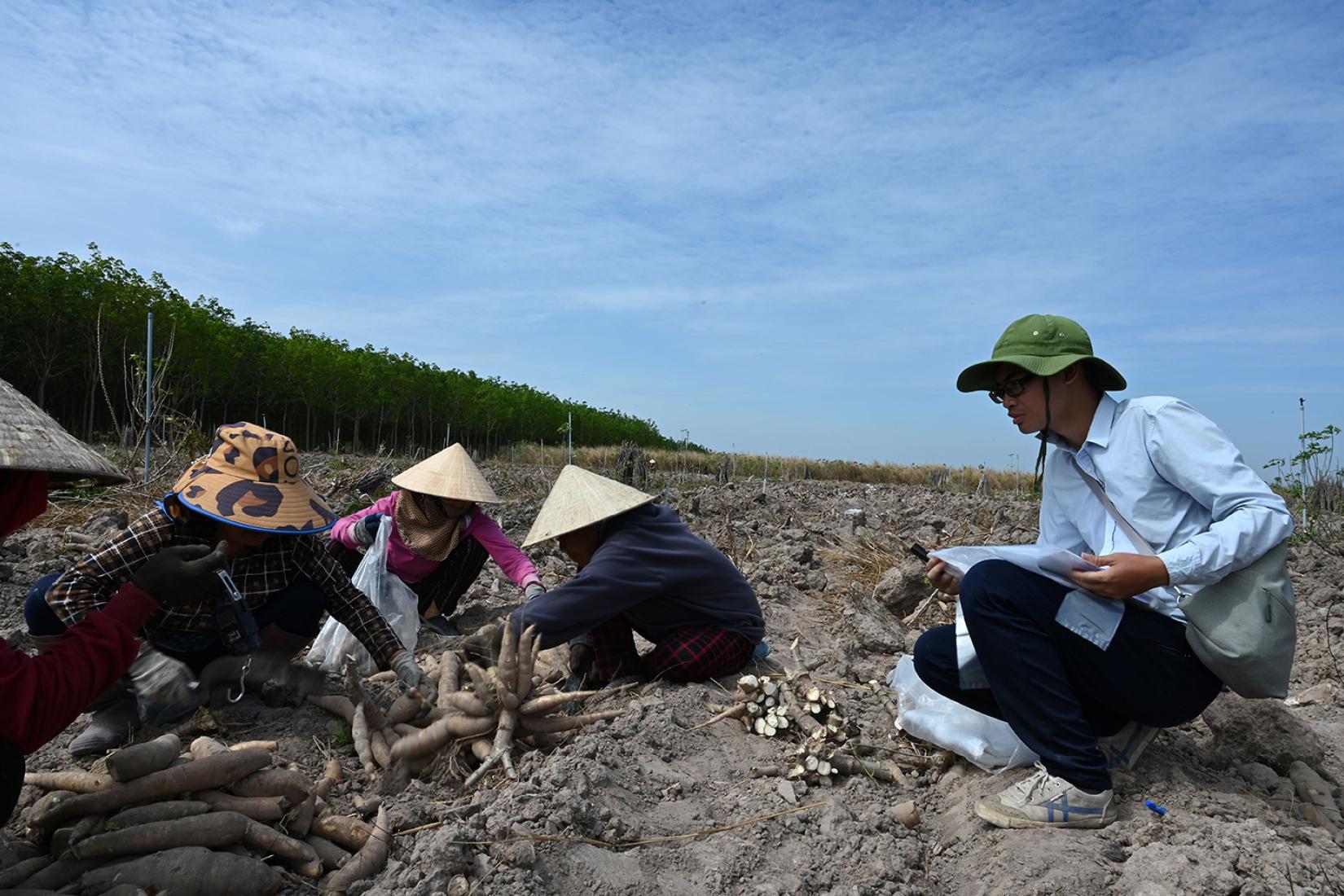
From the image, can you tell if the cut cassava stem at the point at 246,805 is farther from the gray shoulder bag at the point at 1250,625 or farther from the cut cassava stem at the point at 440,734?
the gray shoulder bag at the point at 1250,625

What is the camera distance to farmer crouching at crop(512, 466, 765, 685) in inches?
115

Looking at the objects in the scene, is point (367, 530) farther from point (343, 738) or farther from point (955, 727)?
point (955, 727)

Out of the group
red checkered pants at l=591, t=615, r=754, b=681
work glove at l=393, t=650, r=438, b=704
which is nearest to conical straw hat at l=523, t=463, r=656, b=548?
red checkered pants at l=591, t=615, r=754, b=681

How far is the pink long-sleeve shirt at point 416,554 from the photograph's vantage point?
4082mm

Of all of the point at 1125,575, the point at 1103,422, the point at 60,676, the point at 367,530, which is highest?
the point at 1103,422

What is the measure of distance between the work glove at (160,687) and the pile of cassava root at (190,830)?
502mm

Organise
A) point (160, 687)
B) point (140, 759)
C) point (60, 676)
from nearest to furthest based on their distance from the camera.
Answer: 1. point (60, 676)
2. point (140, 759)
3. point (160, 687)

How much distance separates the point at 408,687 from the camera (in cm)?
277

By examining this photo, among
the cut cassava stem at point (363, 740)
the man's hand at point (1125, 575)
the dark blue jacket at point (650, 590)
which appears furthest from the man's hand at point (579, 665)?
the man's hand at point (1125, 575)

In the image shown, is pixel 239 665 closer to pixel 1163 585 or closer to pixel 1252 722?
pixel 1163 585

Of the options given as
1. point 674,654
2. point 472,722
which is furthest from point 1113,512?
point 472,722

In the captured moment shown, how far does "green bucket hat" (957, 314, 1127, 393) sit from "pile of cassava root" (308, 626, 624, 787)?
1656 mm

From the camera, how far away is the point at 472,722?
2598 millimetres

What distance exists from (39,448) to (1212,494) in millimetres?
2506
